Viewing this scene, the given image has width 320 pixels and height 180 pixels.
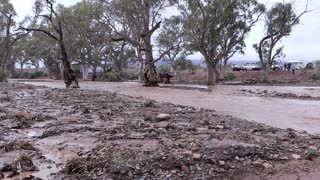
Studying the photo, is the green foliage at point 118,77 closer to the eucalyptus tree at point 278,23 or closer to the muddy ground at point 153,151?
the eucalyptus tree at point 278,23

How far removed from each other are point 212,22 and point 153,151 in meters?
35.6

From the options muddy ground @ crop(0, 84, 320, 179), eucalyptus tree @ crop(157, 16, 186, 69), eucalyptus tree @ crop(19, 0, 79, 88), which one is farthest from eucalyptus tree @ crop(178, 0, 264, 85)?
muddy ground @ crop(0, 84, 320, 179)

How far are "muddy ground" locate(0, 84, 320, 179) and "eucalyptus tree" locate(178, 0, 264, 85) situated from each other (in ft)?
101

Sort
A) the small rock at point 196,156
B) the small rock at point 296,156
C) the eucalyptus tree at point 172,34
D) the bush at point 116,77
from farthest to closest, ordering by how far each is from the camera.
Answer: the bush at point 116,77 → the eucalyptus tree at point 172,34 → the small rock at point 296,156 → the small rock at point 196,156

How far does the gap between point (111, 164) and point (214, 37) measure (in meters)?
38.3

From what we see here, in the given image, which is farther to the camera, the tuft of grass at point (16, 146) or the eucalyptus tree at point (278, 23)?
the eucalyptus tree at point (278, 23)

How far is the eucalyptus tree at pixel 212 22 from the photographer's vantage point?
4044 centimetres

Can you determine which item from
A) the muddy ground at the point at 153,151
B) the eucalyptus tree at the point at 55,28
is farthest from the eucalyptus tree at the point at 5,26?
the muddy ground at the point at 153,151

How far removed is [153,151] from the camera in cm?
693

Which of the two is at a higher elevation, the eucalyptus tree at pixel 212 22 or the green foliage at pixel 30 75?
the eucalyptus tree at pixel 212 22

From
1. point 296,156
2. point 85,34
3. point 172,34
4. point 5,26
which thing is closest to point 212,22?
point 172,34

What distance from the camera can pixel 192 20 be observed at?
40312 mm

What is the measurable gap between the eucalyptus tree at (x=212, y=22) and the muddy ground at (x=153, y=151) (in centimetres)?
3069

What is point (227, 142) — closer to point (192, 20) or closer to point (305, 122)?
point (305, 122)
